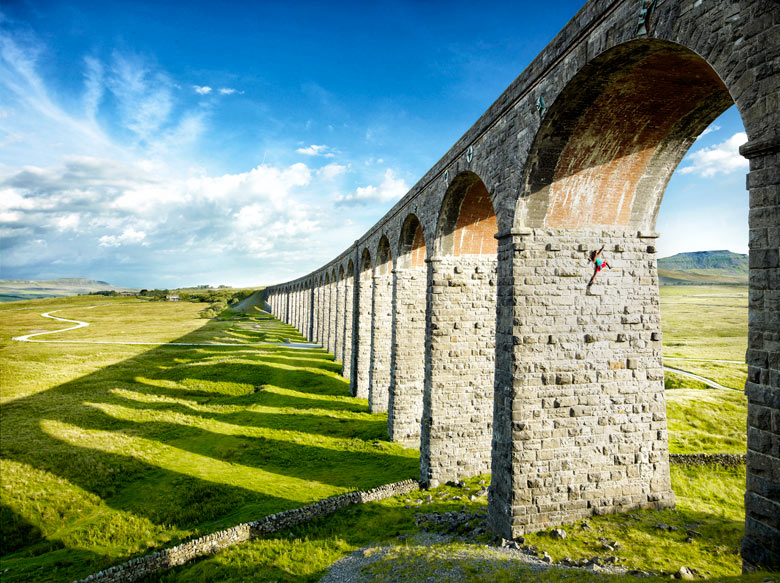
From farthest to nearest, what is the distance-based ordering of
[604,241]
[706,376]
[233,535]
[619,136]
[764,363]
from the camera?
[706,376] → [233,535] → [604,241] → [619,136] → [764,363]

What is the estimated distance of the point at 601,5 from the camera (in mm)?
6164

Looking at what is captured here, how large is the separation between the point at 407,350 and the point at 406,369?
2.31 ft

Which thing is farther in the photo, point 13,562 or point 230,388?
point 230,388

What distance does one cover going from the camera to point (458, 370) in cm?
1238

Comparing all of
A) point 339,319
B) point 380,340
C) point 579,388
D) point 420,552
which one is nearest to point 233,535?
point 420,552

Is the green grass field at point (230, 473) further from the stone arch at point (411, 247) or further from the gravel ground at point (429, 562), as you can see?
the stone arch at point (411, 247)

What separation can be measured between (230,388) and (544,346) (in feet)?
67.7

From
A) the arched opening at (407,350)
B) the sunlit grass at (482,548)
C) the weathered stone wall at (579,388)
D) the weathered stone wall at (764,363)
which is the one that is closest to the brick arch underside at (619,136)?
the weathered stone wall at (579,388)

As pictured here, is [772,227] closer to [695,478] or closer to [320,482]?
[695,478]

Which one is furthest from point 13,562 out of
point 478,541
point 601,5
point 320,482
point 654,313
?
point 601,5

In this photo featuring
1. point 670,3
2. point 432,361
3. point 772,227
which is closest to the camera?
point 772,227

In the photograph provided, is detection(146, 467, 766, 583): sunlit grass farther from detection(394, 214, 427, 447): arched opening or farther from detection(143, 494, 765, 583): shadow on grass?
detection(394, 214, 427, 447): arched opening

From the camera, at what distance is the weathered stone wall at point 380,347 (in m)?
19.1

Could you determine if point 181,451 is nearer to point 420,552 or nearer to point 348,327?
point 420,552
